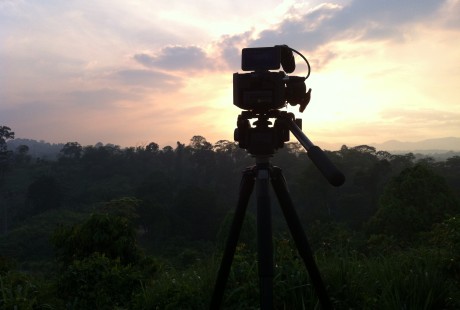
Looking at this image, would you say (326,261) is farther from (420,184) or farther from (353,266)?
(420,184)

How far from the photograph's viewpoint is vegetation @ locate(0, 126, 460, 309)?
3482 millimetres

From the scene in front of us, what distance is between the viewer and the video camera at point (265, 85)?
2.38m

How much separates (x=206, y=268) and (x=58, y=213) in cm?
5809

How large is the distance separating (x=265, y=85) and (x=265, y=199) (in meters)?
0.71

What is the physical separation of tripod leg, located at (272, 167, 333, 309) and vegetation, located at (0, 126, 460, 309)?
0.81m

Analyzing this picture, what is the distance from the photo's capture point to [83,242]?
13.5 meters

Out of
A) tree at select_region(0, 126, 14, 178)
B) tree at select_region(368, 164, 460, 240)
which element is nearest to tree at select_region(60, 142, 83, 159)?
tree at select_region(0, 126, 14, 178)

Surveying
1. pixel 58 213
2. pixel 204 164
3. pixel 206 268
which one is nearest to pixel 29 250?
pixel 58 213

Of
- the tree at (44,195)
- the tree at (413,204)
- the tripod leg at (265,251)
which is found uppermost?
the tripod leg at (265,251)

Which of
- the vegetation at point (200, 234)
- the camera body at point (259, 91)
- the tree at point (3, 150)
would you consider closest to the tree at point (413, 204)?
the vegetation at point (200, 234)

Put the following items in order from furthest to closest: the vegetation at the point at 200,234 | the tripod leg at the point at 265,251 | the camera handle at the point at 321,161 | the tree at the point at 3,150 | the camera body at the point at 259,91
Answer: the tree at the point at 3,150 < the vegetation at the point at 200,234 < the camera body at the point at 259,91 < the tripod leg at the point at 265,251 < the camera handle at the point at 321,161

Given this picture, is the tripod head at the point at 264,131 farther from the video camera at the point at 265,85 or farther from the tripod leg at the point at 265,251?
the tripod leg at the point at 265,251

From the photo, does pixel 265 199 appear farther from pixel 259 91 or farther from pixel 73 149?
pixel 73 149

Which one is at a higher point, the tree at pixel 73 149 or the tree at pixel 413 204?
the tree at pixel 73 149
